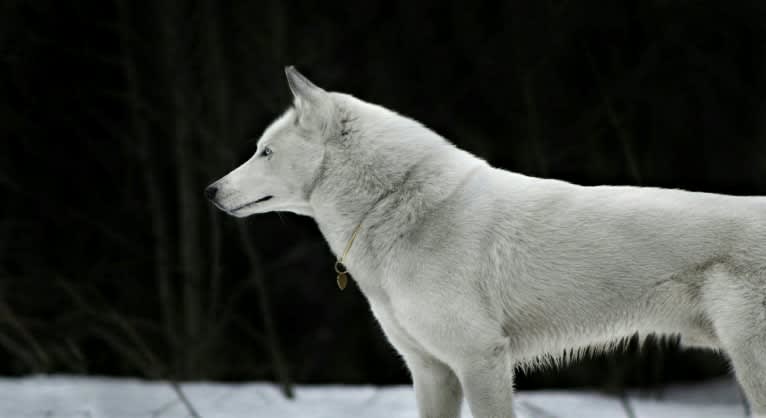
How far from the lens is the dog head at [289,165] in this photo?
3.70 metres

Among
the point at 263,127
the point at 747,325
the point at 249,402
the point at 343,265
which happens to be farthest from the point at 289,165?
the point at 263,127

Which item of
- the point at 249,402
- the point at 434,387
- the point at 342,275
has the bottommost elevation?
the point at 249,402

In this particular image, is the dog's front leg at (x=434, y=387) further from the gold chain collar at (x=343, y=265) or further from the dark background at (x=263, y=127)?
the dark background at (x=263, y=127)

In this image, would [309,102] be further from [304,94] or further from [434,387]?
[434,387]

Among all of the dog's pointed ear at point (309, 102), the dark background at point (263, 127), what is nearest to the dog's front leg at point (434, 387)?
the dog's pointed ear at point (309, 102)

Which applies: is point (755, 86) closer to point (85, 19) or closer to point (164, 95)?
point (164, 95)

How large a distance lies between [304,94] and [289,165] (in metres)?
0.35

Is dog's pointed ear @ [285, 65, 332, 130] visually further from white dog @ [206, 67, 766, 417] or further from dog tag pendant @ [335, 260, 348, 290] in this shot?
dog tag pendant @ [335, 260, 348, 290]

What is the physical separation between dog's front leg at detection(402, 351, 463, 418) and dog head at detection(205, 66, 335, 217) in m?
0.97

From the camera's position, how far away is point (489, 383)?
332 centimetres

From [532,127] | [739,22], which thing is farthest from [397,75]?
[739,22]

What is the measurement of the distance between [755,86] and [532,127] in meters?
2.13

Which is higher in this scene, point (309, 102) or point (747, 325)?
point (309, 102)

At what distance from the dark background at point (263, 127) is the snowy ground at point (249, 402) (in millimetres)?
695
